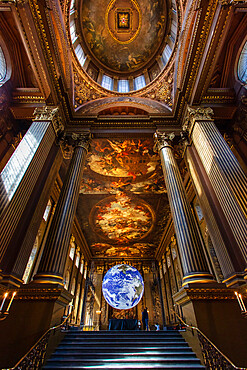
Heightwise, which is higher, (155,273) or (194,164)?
(155,273)

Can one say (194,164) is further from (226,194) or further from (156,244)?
(156,244)

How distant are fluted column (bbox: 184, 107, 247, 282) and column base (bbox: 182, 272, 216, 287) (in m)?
0.67

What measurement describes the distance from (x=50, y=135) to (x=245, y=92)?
757 cm

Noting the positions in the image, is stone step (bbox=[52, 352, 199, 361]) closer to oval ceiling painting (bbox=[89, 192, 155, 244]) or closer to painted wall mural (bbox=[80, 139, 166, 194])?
painted wall mural (bbox=[80, 139, 166, 194])

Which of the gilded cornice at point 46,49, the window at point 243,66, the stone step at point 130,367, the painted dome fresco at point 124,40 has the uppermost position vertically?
the painted dome fresco at point 124,40

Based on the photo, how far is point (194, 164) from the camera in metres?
6.89

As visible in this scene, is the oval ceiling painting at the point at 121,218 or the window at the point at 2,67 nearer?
the window at the point at 2,67

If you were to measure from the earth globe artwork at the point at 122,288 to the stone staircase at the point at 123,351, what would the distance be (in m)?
5.38

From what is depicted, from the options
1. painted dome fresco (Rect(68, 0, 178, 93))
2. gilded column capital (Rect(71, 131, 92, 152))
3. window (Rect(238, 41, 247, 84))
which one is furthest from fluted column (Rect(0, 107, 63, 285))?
painted dome fresco (Rect(68, 0, 178, 93))

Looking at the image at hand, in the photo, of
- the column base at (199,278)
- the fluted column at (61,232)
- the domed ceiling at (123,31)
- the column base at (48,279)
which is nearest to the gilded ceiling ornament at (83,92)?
the fluted column at (61,232)

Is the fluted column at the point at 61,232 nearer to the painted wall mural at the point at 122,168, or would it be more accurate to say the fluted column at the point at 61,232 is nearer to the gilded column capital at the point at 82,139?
the gilded column capital at the point at 82,139

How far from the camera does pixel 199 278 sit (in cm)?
457

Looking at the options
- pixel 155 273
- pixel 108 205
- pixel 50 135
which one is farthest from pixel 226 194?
pixel 155 273

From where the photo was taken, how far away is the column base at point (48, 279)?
14.7ft
